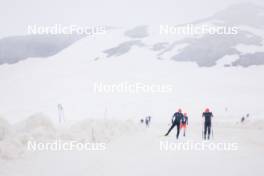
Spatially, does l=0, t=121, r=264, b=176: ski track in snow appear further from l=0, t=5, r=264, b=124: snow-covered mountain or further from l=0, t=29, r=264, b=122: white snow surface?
l=0, t=5, r=264, b=124: snow-covered mountain

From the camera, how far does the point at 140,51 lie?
379 feet

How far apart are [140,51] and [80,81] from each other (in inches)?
1277

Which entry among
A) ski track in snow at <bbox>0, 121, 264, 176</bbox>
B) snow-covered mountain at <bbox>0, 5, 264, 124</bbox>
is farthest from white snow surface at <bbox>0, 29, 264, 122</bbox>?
ski track in snow at <bbox>0, 121, 264, 176</bbox>

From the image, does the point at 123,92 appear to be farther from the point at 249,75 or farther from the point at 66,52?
the point at 66,52

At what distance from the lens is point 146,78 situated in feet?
284

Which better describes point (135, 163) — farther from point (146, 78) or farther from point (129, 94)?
point (146, 78)

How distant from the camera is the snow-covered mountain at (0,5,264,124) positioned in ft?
209

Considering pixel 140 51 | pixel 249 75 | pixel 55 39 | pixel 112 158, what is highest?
pixel 55 39

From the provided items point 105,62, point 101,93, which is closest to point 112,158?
point 101,93

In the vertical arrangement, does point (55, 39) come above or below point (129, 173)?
above

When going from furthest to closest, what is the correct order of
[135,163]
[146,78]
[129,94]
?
[146,78], [129,94], [135,163]

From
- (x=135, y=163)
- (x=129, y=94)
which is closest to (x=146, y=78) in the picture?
(x=129, y=94)

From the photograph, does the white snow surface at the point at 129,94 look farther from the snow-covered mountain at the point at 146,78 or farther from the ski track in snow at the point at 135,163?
the ski track in snow at the point at 135,163

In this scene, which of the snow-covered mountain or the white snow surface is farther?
the snow-covered mountain
